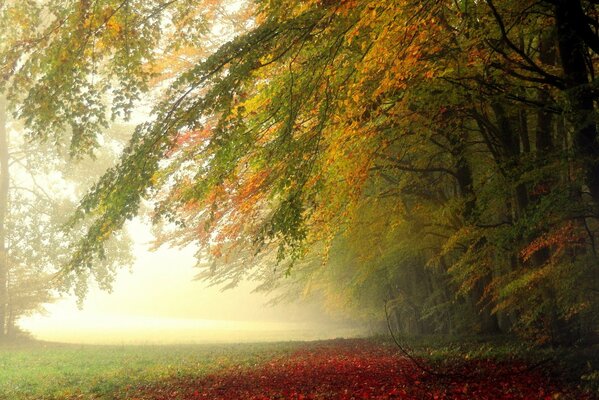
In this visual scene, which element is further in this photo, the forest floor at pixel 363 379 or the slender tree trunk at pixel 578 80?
the forest floor at pixel 363 379

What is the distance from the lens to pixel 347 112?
723 centimetres

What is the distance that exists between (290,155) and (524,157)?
337 cm

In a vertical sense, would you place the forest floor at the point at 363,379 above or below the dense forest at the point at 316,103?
below

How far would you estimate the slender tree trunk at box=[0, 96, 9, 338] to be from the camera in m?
24.6

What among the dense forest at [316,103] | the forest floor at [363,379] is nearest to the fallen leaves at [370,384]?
the forest floor at [363,379]

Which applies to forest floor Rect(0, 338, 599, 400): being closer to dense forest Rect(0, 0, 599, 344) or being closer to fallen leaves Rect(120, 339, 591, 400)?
fallen leaves Rect(120, 339, 591, 400)

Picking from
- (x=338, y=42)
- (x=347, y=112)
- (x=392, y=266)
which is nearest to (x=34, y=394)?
(x=347, y=112)

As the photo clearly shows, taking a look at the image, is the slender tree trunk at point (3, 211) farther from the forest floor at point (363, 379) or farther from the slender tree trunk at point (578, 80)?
the slender tree trunk at point (578, 80)

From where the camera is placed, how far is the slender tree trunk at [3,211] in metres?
24.6

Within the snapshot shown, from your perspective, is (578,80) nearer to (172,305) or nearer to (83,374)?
(83,374)

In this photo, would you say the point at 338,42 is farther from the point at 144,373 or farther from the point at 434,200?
the point at 144,373

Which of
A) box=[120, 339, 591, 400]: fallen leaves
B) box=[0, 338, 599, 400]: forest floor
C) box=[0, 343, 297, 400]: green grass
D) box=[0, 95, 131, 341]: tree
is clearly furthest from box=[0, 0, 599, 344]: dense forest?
box=[0, 95, 131, 341]: tree

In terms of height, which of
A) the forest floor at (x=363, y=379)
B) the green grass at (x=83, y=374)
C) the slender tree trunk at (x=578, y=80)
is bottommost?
the green grass at (x=83, y=374)

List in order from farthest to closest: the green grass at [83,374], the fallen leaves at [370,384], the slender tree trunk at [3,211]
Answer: the slender tree trunk at [3,211]
the green grass at [83,374]
the fallen leaves at [370,384]
